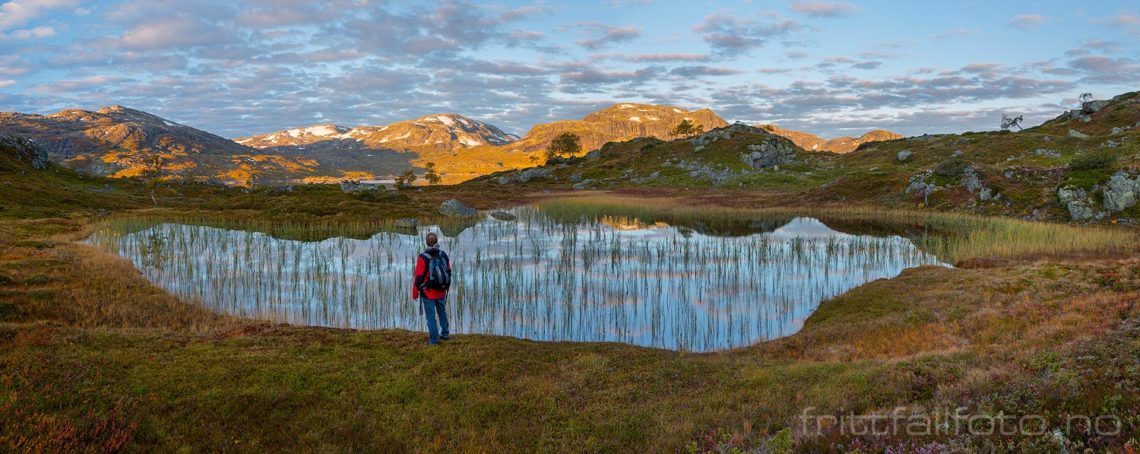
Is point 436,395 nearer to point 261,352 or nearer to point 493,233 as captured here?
point 261,352

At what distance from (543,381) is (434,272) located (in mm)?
5507

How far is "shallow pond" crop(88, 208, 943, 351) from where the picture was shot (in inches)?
867

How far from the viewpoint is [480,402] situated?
12.7m

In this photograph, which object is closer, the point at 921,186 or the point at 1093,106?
the point at 921,186

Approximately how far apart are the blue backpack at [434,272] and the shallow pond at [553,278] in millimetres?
4232

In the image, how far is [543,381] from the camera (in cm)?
1434

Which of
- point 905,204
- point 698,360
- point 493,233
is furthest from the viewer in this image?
point 905,204

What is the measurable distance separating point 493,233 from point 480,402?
1407 inches

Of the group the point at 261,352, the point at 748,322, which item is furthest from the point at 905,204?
the point at 261,352

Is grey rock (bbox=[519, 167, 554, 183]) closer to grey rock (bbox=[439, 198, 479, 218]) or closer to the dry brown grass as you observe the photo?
grey rock (bbox=[439, 198, 479, 218])

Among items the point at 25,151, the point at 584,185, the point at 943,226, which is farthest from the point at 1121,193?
the point at 25,151

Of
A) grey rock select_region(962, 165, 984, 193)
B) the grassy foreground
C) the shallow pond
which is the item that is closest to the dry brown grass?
the grassy foreground

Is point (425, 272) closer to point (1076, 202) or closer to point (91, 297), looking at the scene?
point (91, 297)

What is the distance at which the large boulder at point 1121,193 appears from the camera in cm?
4431
